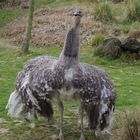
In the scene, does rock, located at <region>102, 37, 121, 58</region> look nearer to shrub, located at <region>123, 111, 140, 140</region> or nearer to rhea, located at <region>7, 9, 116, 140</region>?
rhea, located at <region>7, 9, 116, 140</region>

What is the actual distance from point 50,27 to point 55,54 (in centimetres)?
510

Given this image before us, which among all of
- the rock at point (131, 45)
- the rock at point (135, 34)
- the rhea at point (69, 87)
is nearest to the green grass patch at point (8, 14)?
the rock at point (135, 34)

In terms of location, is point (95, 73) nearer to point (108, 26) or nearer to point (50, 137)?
point (50, 137)

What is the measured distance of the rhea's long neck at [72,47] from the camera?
6.91 m

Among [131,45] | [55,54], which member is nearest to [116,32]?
[55,54]

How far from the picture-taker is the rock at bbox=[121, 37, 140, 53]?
1636 centimetres

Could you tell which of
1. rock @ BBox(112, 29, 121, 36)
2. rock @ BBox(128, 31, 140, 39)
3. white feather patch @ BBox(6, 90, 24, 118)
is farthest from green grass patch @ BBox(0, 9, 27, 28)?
white feather patch @ BBox(6, 90, 24, 118)

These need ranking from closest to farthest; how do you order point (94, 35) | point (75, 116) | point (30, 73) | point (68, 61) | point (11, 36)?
point (68, 61) → point (30, 73) → point (75, 116) → point (94, 35) → point (11, 36)

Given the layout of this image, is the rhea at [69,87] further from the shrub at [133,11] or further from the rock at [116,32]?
the shrub at [133,11]

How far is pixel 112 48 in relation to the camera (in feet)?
54.5

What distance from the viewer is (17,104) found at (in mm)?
7770

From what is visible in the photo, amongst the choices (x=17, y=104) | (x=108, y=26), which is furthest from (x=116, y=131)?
(x=108, y=26)

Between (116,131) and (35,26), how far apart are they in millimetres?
16116

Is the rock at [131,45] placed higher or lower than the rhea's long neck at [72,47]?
higher
